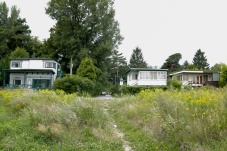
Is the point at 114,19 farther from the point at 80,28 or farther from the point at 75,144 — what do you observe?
the point at 75,144

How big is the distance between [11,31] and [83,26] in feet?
71.5

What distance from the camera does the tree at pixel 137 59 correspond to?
70988 millimetres

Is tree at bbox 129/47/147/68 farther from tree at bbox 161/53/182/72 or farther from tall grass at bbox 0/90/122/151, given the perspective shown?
tall grass at bbox 0/90/122/151

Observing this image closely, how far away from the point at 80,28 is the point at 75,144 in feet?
112

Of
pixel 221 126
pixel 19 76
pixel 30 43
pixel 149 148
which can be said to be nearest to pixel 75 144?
pixel 149 148

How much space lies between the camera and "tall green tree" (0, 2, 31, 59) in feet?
155

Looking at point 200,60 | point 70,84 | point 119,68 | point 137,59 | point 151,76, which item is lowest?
point 70,84

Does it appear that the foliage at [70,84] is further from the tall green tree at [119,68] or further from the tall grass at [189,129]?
the tall green tree at [119,68]

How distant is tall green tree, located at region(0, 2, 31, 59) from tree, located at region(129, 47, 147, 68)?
35.8 metres

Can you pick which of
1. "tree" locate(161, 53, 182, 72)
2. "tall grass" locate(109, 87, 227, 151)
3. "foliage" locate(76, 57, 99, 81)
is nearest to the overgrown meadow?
"tall grass" locate(109, 87, 227, 151)

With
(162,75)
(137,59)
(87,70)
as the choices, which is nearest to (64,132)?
(87,70)

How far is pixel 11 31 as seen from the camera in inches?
1893

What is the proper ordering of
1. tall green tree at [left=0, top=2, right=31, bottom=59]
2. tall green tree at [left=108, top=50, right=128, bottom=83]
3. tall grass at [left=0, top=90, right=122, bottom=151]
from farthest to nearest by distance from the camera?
tall green tree at [left=108, top=50, right=128, bottom=83] → tall green tree at [left=0, top=2, right=31, bottom=59] → tall grass at [left=0, top=90, right=122, bottom=151]

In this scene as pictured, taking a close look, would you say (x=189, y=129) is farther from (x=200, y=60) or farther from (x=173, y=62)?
(x=200, y=60)
